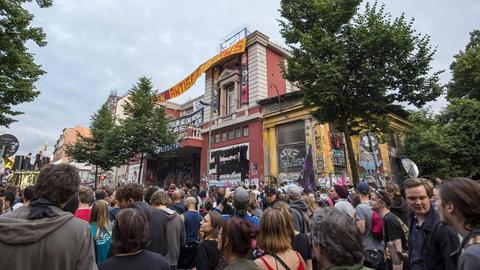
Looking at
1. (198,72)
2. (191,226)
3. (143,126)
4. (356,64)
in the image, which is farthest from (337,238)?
(198,72)

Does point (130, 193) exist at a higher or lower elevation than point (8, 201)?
higher

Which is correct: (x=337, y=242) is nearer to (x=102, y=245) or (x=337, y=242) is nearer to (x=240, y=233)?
(x=240, y=233)

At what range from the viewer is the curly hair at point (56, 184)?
219cm

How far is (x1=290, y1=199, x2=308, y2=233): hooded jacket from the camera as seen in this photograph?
4.74 meters

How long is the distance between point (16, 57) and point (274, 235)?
12.7 meters

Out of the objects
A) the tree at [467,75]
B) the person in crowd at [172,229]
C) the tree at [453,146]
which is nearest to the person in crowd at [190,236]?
the person in crowd at [172,229]

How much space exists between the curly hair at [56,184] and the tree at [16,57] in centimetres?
1116

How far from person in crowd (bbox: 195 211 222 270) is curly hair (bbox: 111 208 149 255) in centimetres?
139

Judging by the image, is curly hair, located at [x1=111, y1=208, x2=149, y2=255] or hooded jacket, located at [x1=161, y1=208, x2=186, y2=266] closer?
curly hair, located at [x1=111, y1=208, x2=149, y2=255]

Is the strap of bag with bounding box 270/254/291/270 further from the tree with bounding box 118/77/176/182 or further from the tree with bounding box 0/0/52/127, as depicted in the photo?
the tree with bounding box 118/77/176/182

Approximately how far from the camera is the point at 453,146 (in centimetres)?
2086

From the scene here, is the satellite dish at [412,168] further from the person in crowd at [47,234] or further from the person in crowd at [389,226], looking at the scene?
the person in crowd at [47,234]

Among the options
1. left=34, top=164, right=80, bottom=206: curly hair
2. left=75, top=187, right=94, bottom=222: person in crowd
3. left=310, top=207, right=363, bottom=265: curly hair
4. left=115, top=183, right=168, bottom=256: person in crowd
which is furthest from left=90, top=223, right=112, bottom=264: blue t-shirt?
left=310, top=207, right=363, bottom=265: curly hair

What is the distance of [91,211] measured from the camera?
4082 millimetres
